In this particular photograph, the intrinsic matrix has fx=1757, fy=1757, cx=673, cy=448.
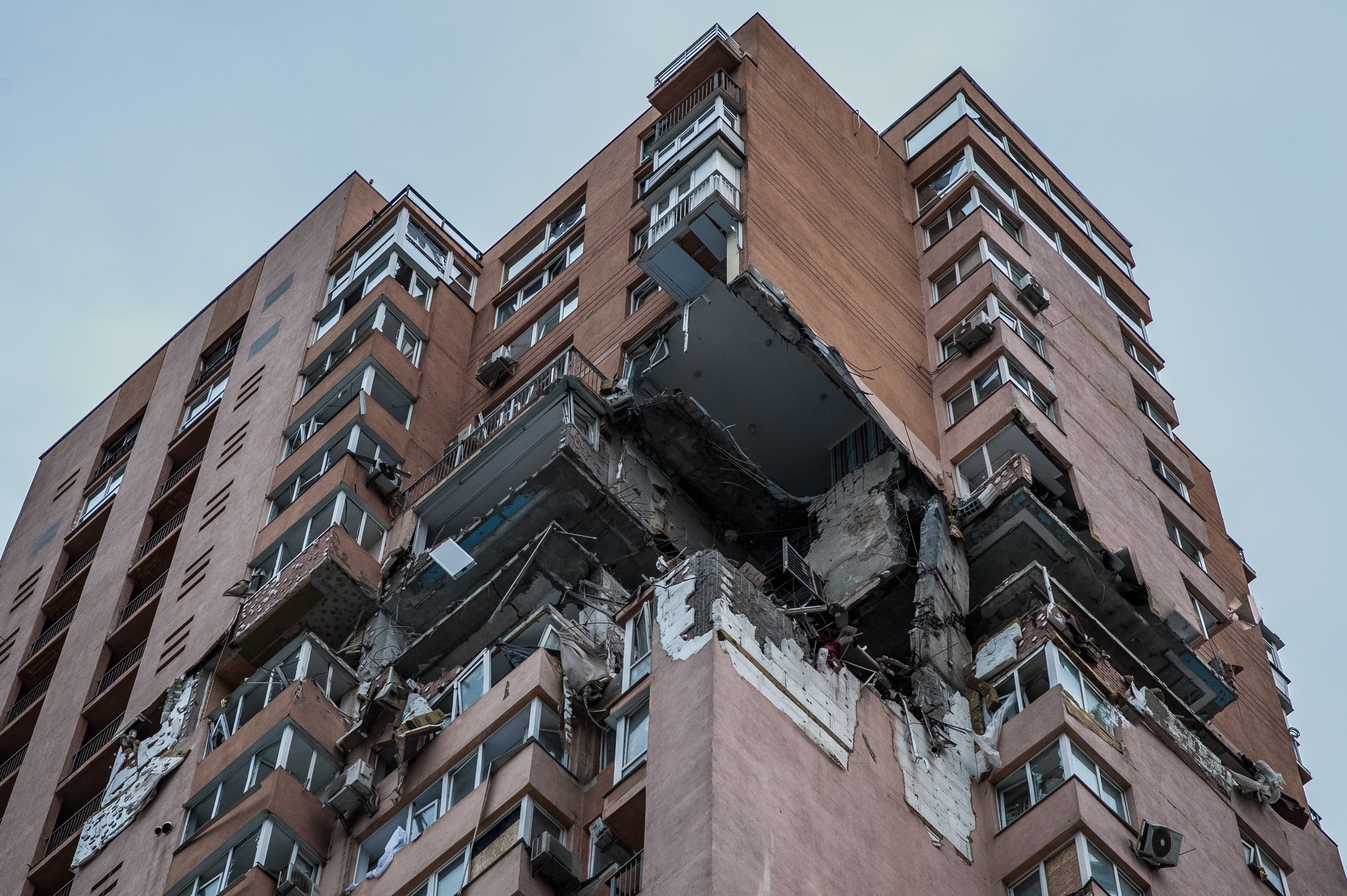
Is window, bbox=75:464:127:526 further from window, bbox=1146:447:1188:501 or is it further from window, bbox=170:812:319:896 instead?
window, bbox=1146:447:1188:501

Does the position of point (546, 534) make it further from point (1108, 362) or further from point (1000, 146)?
point (1000, 146)

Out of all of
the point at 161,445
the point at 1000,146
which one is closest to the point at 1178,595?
the point at 1000,146

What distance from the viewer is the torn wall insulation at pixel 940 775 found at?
92.4ft

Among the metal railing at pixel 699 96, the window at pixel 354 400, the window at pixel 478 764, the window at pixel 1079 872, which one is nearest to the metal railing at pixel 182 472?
Answer: the window at pixel 354 400

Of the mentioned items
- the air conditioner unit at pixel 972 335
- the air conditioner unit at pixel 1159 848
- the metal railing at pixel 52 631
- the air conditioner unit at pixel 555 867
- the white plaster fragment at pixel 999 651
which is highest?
the air conditioner unit at pixel 972 335

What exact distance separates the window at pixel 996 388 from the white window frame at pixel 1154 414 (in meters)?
7.05

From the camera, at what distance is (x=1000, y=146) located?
5181 cm

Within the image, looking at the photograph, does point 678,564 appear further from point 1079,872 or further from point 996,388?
point 996,388

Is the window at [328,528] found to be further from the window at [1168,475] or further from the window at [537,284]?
the window at [1168,475]

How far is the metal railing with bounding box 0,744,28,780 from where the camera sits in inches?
1652

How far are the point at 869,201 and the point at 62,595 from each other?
24.2 m

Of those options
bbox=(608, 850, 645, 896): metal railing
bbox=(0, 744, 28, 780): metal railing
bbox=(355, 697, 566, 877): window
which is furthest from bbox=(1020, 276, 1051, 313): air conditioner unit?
bbox=(0, 744, 28, 780): metal railing

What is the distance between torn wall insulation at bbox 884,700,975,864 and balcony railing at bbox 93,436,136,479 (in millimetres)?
30123

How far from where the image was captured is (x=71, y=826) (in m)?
36.7
